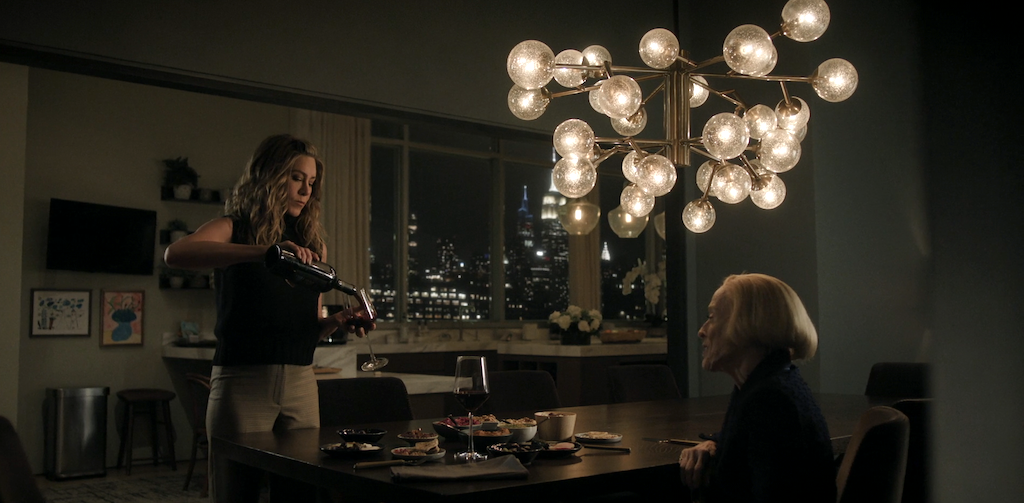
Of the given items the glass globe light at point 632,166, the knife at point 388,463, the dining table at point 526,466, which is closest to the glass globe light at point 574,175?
the glass globe light at point 632,166

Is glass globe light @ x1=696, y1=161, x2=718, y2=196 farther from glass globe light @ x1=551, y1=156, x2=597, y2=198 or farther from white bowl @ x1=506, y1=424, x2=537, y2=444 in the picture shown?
white bowl @ x1=506, y1=424, x2=537, y2=444

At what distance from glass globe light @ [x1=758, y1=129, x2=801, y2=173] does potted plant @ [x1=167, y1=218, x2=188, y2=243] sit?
5487mm

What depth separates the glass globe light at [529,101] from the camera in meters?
3.16

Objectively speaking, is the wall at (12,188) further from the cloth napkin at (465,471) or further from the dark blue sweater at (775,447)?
the dark blue sweater at (775,447)

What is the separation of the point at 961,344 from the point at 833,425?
1.96m

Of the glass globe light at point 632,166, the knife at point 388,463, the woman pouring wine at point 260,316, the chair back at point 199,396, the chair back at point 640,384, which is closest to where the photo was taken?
the knife at point 388,463

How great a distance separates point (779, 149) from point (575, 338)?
152 inches

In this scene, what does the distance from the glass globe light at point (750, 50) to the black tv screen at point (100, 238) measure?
18.8 feet

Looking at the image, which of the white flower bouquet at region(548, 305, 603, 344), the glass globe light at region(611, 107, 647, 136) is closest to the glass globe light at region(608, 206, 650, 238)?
the white flower bouquet at region(548, 305, 603, 344)

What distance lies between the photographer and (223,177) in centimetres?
755

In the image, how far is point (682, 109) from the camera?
3051 mm

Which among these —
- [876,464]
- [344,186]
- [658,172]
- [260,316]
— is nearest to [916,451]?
[876,464]

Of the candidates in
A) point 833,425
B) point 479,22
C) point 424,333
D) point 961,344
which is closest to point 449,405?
point 479,22

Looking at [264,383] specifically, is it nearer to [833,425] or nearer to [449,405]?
[833,425]
